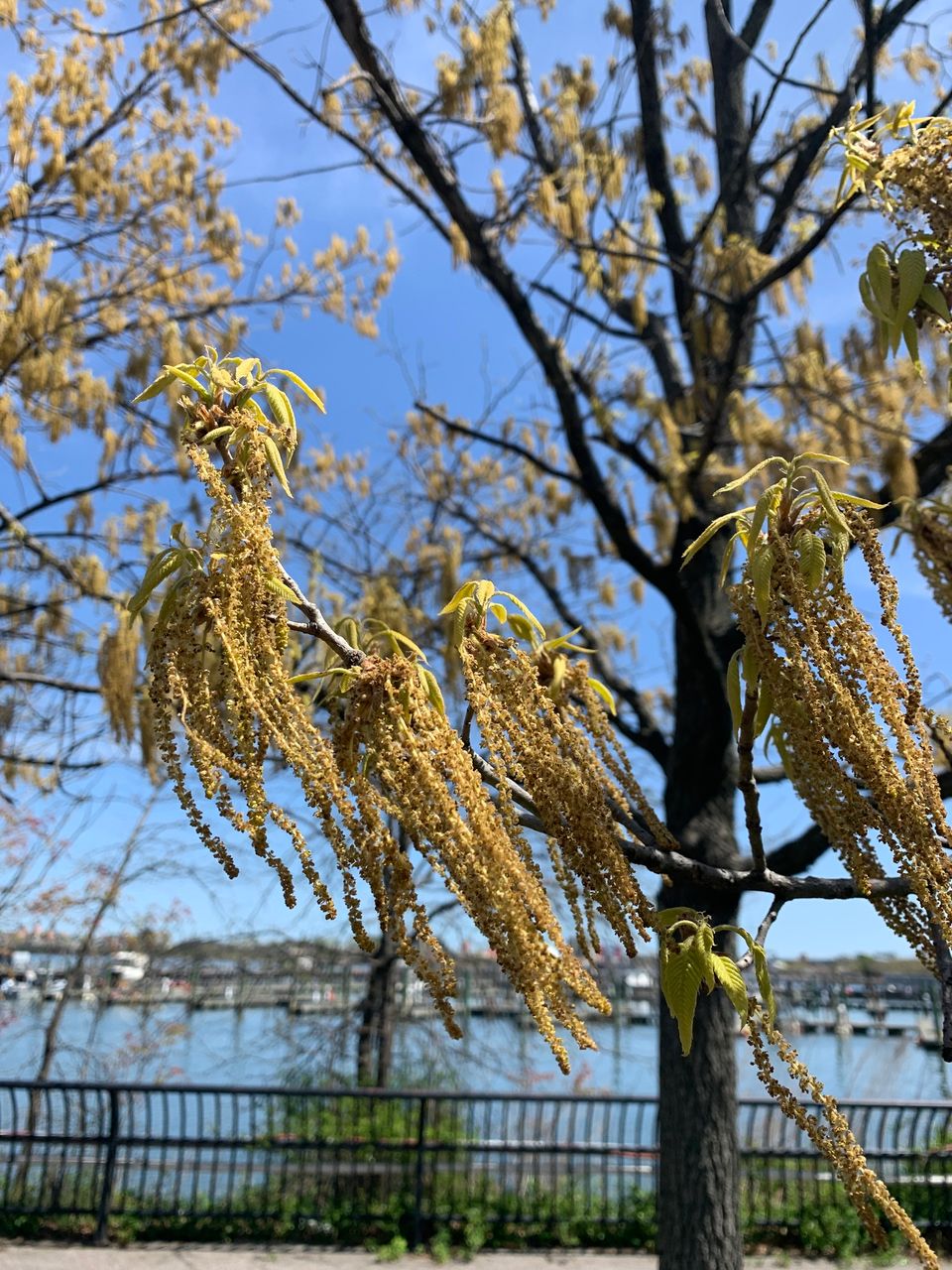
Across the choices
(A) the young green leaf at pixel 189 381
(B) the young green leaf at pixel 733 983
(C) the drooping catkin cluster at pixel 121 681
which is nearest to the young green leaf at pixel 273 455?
(A) the young green leaf at pixel 189 381

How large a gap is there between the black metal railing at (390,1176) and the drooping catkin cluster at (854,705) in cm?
563

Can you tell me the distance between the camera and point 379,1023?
8711 mm

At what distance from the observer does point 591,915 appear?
1.44 meters

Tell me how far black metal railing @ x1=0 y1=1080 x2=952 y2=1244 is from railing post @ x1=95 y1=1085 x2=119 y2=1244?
11mm

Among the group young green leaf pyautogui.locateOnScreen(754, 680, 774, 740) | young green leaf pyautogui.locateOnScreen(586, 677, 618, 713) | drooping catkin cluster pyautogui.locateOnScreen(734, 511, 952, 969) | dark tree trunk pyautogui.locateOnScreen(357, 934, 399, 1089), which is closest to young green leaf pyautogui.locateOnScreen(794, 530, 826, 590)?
drooping catkin cluster pyautogui.locateOnScreen(734, 511, 952, 969)

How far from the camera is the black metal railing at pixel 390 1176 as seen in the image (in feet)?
21.7

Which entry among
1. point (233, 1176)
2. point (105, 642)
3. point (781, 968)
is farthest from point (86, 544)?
point (781, 968)

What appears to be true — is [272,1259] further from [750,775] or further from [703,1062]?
[750,775]

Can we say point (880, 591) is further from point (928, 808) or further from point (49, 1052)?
point (49, 1052)

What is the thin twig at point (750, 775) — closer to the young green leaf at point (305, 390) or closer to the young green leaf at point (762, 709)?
the young green leaf at point (762, 709)

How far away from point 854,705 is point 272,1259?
Answer: 246 inches

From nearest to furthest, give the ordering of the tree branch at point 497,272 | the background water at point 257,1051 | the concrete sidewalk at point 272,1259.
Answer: the tree branch at point 497,272, the concrete sidewalk at point 272,1259, the background water at point 257,1051

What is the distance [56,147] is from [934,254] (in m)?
4.96

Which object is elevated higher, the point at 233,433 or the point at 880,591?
the point at 233,433
